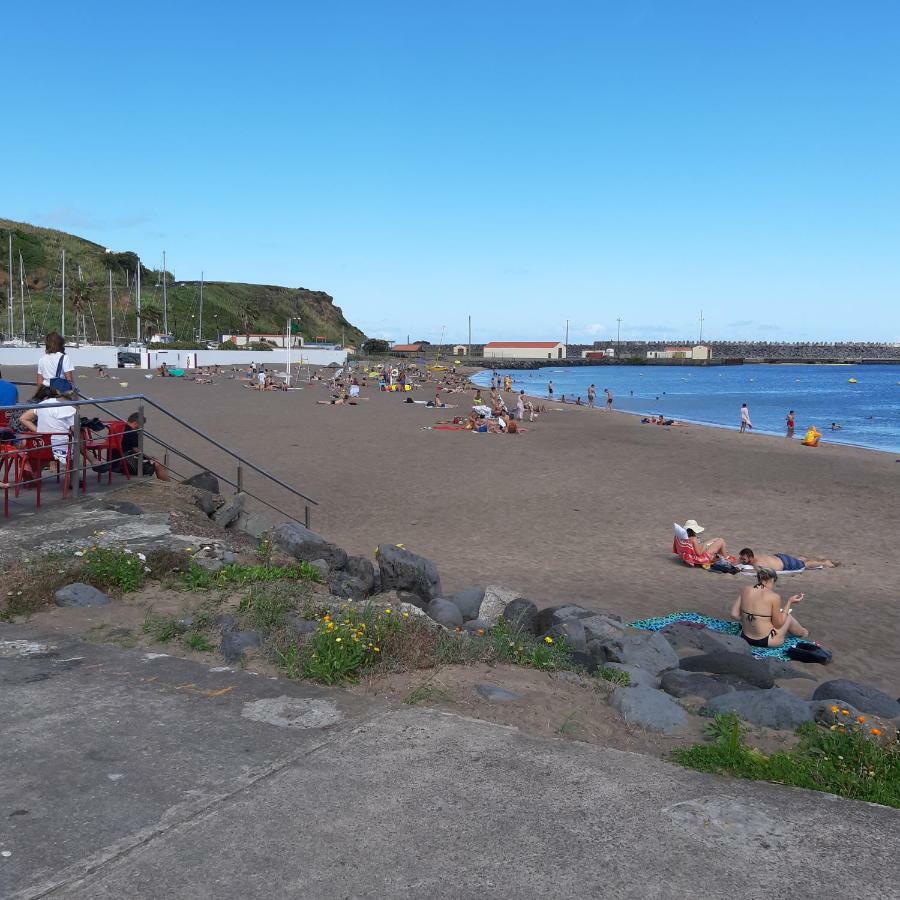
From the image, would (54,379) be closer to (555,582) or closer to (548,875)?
(555,582)

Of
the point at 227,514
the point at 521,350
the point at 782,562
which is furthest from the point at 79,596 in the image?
the point at 521,350

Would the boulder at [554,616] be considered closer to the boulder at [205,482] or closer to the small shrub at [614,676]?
the small shrub at [614,676]

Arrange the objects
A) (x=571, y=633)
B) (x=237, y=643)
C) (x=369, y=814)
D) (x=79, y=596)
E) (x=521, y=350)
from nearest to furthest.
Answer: (x=369, y=814) → (x=237, y=643) → (x=79, y=596) → (x=571, y=633) → (x=521, y=350)

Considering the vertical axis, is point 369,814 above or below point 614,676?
above

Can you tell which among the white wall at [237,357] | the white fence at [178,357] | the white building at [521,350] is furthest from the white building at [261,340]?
the white building at [521,350]

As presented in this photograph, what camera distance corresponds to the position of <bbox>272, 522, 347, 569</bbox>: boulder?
848cm

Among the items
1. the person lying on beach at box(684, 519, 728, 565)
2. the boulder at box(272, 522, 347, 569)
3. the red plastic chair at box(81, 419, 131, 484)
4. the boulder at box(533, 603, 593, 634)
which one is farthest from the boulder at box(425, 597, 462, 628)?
the person lying on beach at box(684, 519, 728, 565)

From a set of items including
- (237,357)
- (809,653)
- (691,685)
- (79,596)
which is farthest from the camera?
(237,357)

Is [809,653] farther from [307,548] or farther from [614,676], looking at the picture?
[307,548]

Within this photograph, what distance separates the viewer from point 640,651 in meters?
6.34

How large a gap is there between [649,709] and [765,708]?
2.53 feet

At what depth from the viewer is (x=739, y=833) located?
3133 mm

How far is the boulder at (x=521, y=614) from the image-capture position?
7180 mm

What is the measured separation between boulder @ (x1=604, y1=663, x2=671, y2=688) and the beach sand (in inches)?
79.4
